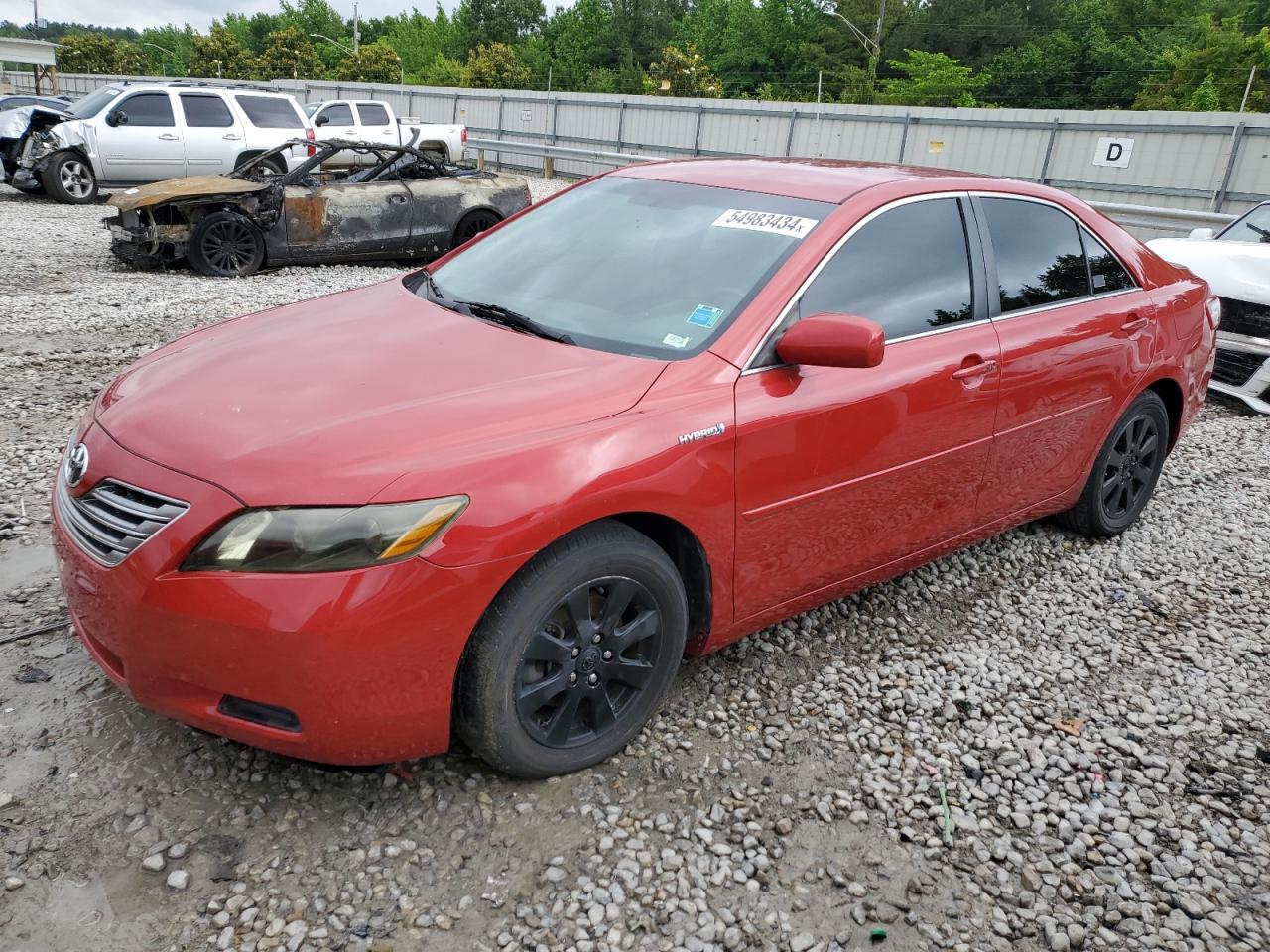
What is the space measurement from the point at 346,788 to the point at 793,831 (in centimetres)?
126

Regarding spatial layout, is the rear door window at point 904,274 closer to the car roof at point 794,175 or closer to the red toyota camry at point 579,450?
the red toyota camry at point 579,450

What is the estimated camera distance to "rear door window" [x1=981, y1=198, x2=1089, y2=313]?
3.85 metres

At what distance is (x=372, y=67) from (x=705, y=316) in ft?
204

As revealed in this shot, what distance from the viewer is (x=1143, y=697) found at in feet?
11.6

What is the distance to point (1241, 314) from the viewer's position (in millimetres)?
7133

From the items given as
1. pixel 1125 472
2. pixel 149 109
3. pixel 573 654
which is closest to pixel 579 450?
pixel 573 654

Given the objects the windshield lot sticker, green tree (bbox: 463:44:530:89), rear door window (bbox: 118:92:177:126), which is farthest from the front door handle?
green tree (bbox: 463:44:530:89)

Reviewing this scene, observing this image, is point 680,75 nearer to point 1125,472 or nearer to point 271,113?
point 271,113

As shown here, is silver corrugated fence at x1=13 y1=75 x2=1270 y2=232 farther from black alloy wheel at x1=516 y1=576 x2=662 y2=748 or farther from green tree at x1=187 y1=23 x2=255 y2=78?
green tree at x1=187 y1=23 x2=255 y2=78

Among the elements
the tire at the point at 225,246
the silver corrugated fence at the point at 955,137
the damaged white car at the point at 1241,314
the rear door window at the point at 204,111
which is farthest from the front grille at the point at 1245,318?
the rear door window at the point at 204,111

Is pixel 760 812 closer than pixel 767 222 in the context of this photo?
Yes

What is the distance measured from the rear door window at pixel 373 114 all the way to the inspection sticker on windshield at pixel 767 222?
18583 mm

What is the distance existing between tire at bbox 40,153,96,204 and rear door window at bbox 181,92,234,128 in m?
1.66

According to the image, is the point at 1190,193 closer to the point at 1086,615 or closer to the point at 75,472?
the point at 1086,615
